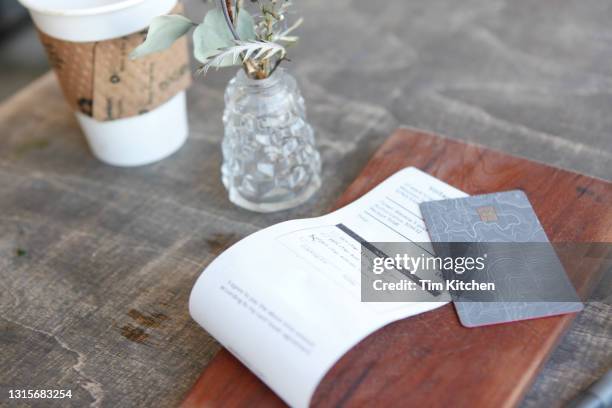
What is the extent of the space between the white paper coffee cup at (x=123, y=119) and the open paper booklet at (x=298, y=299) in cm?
27

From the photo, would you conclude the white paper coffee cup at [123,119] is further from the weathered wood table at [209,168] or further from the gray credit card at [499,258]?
the gray credit card at [499,258]

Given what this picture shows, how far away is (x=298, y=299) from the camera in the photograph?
20.9 inches

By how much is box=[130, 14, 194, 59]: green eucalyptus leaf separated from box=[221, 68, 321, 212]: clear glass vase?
0.26 ft

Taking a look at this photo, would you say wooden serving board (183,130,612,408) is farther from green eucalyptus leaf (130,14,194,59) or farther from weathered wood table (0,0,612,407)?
green eucalyptus leaf (130,14,194,59)

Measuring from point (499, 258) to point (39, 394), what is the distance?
43cm

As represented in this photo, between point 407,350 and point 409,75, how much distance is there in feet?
1.64

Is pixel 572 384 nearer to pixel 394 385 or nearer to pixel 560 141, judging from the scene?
pixel 394 385

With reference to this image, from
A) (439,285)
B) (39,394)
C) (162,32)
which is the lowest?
(39,394)

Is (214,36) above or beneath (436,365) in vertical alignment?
above

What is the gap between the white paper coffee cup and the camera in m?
0.67

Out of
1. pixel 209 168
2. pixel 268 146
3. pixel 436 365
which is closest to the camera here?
pixel 436 365

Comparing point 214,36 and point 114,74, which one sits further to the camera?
point 114,74

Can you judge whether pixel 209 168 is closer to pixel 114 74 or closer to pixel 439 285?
pixel 114 74

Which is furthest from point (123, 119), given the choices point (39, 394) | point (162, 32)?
point (39, 394)
